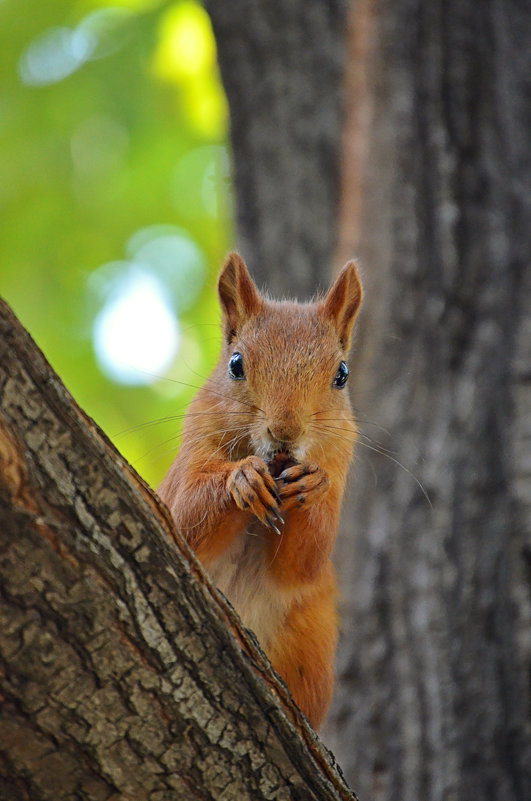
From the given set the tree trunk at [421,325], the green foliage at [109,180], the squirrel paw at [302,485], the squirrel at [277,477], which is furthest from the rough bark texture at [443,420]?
the green foliage at [109,180]

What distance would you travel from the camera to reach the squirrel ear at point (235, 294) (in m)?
2.78

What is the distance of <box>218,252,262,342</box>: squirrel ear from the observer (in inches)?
109

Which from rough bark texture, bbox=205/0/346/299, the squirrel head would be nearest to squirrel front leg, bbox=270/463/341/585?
the squirrel head

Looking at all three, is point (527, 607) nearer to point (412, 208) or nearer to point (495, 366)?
point (495, 366)

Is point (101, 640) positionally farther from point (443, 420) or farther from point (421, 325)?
point (421, 325)

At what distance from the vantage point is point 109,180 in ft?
17.9

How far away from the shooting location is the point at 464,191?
146 inches

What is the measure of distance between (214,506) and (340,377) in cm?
56

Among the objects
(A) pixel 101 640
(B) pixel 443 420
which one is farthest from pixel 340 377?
(A) pixel 101 640

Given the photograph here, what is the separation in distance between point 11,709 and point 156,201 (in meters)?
4.43

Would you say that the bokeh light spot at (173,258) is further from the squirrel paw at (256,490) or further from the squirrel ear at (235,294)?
the squirrel paw at (256,490)

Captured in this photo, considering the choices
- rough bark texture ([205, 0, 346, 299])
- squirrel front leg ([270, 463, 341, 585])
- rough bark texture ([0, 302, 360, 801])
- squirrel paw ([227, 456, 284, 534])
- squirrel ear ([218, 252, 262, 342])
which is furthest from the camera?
rough bark texture ([205, 0, 346, 299])

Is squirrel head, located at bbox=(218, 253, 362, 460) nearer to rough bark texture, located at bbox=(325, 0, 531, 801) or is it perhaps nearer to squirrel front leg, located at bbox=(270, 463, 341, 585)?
squirrel front leg, located at bbox=(270, 463, 341, 585)

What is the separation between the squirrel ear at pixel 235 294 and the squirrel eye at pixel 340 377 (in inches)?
13.0
